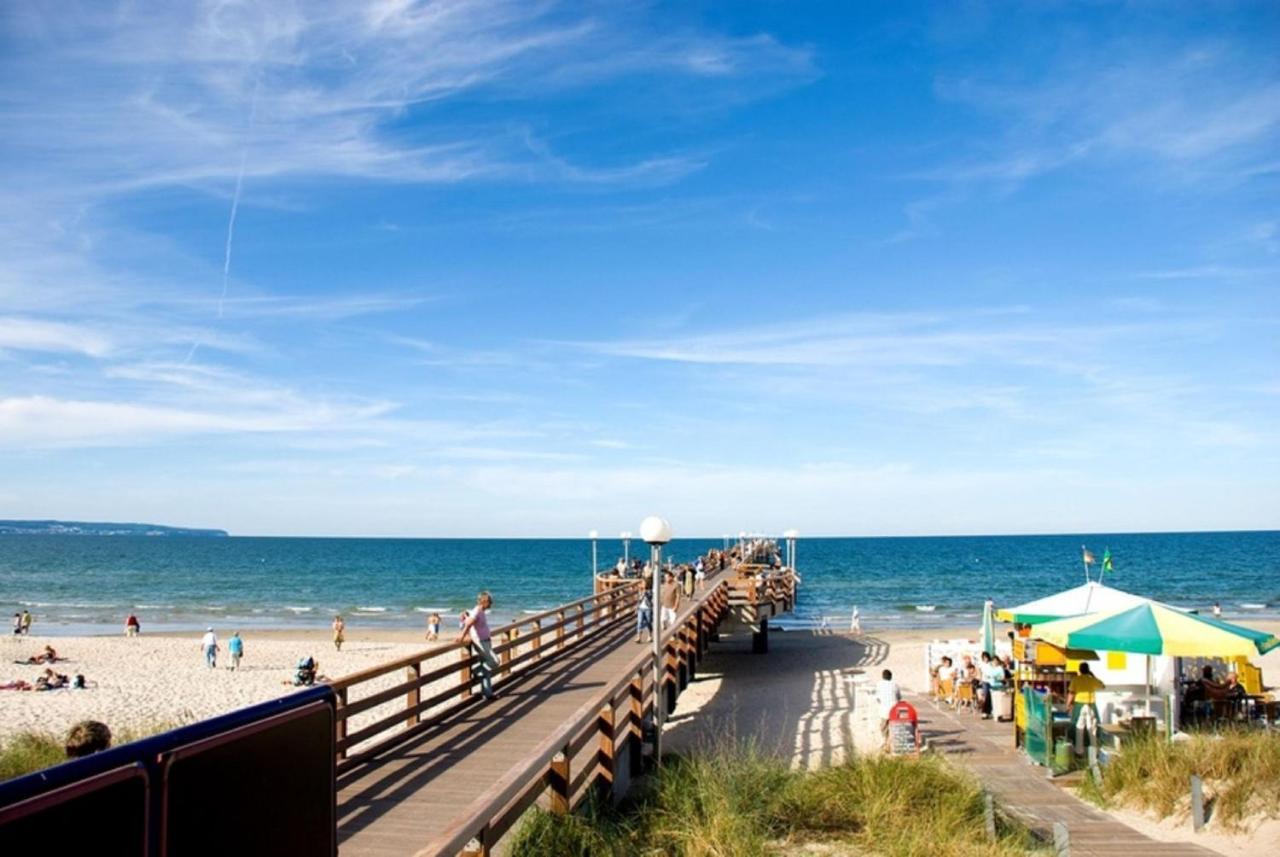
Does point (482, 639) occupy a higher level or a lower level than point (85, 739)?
lower

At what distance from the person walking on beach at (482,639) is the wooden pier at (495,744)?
0.13 metres

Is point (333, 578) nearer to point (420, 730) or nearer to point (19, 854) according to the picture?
point (420, 730)

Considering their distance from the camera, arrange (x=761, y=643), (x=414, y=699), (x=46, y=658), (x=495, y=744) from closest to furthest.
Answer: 1. (x=495, y=744)
2. (x=414, y=699)
3. (x=761, y=643)
4. (x=46, y=658)

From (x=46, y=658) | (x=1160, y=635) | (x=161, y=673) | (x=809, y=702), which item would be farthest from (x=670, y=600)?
(x=46, y=658)

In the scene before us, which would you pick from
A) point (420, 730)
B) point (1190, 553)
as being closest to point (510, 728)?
point (420, 730)

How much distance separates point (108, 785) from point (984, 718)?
15.8 meters

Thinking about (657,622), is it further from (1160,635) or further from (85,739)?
(85,739)

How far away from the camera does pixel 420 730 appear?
34.0 ft

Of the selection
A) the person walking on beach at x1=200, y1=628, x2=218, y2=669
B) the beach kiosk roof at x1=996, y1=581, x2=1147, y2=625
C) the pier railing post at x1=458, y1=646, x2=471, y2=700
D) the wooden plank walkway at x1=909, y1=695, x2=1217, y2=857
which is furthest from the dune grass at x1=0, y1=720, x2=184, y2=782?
the person walking on beach at x1=200, y1=628, x2=218, y2=669

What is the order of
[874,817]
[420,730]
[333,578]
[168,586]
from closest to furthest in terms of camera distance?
[874,817], [420,730], [168,586], [333,578]

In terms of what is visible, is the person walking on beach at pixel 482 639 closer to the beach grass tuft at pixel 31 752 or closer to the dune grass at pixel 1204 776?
the beach grass tuft at pixel 31 752

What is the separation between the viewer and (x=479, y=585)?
82.5m

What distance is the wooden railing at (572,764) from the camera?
17.0 feet

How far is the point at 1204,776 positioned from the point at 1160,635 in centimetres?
201
